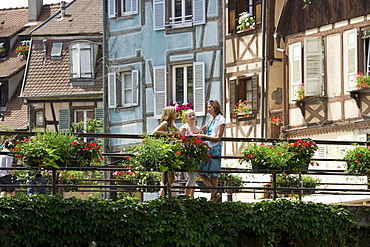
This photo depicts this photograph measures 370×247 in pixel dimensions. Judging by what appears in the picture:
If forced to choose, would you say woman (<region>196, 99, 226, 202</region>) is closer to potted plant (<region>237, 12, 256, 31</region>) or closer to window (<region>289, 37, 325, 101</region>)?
window (<region>289, 37, 325, 101</region>)

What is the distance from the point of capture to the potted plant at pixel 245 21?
27.2 meters

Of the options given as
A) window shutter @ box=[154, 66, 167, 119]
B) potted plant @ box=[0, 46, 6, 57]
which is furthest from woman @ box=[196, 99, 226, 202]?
potted plant @ box=[0, 46, 6, 57]

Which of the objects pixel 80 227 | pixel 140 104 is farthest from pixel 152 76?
pixel 80 227

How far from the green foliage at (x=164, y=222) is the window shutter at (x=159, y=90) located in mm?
15629

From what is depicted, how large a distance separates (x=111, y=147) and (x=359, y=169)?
17.4m

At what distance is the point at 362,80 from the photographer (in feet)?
75.4

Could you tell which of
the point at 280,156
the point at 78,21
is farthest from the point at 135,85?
the point at 280,156

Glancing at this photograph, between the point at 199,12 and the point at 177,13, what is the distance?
104 cm

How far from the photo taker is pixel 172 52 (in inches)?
1174

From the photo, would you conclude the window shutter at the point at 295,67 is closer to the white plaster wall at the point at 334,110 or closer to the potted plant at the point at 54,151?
the white plaster wall at the point at 334,110

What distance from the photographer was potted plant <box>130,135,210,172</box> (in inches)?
526

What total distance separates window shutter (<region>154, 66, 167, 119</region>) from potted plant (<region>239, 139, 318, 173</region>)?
15503 mm

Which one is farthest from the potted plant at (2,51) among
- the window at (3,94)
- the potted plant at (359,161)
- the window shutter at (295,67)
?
the potted plant at (359,161)

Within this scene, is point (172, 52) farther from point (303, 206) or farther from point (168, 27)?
point (303, 206)
